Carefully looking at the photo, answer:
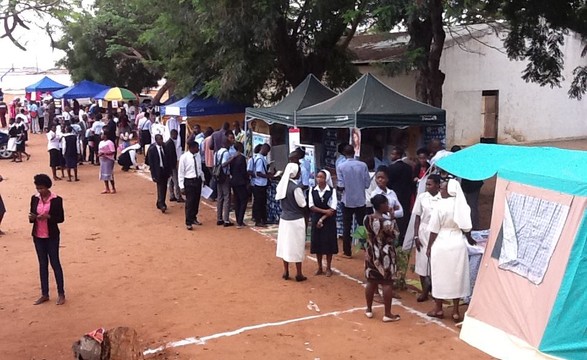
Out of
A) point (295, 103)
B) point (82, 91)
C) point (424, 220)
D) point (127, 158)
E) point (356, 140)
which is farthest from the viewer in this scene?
point (82, 91)

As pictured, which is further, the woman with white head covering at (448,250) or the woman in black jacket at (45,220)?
the woman in black jacket at (45,220)

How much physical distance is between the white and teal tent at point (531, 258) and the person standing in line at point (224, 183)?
221 inches

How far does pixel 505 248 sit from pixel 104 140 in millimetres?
11873

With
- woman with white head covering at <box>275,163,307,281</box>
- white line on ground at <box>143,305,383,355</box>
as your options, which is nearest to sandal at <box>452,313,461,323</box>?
white line on ground at <box>143,305,383,355</box>

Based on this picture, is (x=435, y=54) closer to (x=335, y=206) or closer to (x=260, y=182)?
(x=260, y=182)

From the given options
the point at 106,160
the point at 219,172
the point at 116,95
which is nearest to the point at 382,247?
the point at 219,172

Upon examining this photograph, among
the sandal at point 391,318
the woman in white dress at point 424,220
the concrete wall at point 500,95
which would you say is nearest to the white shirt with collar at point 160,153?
the woman in white dress at point 424,220

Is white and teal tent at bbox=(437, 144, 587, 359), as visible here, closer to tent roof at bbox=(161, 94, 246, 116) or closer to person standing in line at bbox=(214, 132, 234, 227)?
person standing in line at bbox=(214, 132, 234, 227)

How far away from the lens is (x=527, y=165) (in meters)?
6.36

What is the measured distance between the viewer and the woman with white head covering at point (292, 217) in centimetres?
839

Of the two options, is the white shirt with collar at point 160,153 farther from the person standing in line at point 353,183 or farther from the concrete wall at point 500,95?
the concrete wall at point 500,95

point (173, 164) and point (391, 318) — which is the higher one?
point (173, 164)

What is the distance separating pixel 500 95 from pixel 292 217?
16.5m

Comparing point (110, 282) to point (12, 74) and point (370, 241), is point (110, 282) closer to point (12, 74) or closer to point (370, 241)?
point (370, 241)
